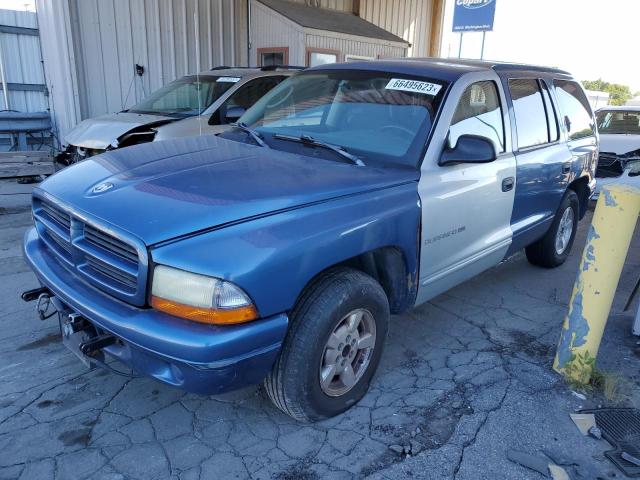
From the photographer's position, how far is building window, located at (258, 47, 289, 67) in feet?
34.0

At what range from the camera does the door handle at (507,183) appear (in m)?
3.74

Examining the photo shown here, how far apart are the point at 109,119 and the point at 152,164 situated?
15.3ft

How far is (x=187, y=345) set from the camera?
209cm

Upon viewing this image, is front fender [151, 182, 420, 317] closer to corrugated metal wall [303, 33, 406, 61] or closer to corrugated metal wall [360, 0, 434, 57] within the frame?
corrugated metal wall [303, 33, 406, 61]

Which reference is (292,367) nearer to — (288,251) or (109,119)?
(288,251)

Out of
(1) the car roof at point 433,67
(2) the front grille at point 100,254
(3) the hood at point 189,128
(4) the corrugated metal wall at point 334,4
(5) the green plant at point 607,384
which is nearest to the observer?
(2) the front grille at point 100,254

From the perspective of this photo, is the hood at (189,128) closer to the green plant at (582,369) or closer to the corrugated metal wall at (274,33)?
the corrugated metal wall at (274,33)

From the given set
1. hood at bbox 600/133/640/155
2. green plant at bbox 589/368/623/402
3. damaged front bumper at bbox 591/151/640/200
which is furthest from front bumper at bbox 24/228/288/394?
hood at bbox 600/133/640/155

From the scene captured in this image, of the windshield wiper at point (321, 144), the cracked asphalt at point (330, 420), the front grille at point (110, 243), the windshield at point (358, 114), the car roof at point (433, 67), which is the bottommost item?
the cracked asphalt at point (330, 420)

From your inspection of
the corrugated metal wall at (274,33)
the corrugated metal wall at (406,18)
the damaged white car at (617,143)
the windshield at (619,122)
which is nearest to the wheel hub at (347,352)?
the damaged white car at (617,143)

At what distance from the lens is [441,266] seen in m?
3.30

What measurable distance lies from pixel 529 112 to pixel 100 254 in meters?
3.47

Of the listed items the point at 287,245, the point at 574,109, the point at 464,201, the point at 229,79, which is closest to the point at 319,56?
the point at 229,79

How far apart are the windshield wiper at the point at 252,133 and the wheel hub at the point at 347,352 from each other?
134 cm
